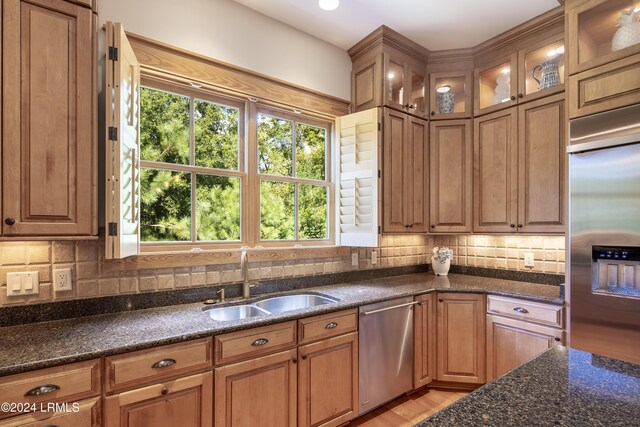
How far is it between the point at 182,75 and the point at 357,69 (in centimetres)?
154

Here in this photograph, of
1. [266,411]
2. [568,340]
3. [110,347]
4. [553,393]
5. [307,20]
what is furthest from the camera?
[307,20]

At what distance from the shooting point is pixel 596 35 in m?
2.11

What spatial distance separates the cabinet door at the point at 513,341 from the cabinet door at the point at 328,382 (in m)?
1.15

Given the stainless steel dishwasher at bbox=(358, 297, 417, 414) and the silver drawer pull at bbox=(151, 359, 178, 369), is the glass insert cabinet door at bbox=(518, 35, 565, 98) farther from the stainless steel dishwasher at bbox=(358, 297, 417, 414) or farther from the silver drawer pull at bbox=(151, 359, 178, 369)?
the silver drawer pull at bbox=(151, 359, 178, 369)

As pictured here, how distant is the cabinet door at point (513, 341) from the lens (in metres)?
2.21

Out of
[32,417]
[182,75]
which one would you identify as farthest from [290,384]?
[182,75]

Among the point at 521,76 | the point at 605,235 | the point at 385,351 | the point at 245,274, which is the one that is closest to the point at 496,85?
the point at 521,76

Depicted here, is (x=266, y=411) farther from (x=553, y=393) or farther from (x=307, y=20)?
(x=307, y=20)

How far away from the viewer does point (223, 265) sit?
2.21m

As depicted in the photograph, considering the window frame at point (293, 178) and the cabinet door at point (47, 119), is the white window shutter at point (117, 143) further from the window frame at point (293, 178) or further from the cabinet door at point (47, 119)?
the window frame at point (293, 178)

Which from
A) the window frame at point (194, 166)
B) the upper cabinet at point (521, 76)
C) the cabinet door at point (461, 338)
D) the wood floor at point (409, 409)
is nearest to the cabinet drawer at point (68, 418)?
the window frame at point (194, 166)

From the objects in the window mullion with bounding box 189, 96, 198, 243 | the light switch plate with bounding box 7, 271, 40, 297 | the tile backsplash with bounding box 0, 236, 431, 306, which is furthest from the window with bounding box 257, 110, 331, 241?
the light switch plate with bounding box 7, 271, 40, 297

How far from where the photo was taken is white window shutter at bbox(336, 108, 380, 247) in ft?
8.53

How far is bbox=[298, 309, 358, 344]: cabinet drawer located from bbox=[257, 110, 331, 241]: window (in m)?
0.85
